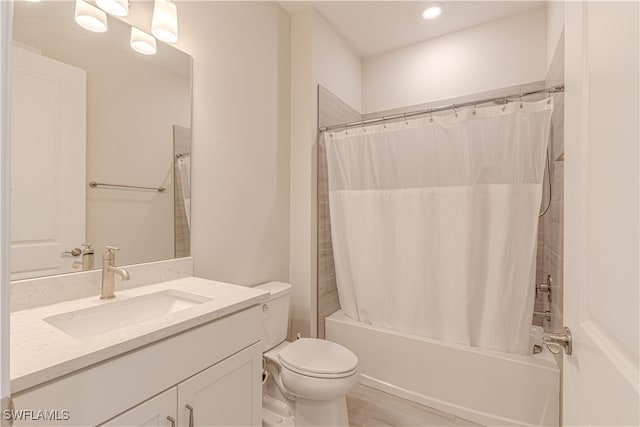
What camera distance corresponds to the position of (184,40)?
4.86 ft

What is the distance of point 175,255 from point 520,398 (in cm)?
199

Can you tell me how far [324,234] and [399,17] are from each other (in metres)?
1.78

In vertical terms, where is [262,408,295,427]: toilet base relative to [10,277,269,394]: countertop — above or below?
below

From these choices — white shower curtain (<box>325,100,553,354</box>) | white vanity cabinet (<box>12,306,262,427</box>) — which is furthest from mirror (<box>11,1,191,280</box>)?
white shower curtain (<box>325,100,553,354</box>)

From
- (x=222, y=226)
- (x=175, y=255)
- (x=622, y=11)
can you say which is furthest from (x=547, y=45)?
(x=175, y=255)

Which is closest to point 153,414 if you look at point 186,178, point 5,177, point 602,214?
point 5,177

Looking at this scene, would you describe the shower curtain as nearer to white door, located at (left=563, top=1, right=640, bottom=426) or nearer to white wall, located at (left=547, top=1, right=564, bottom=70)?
white door, located at (left=563, top=1, right=640, bottom=426)

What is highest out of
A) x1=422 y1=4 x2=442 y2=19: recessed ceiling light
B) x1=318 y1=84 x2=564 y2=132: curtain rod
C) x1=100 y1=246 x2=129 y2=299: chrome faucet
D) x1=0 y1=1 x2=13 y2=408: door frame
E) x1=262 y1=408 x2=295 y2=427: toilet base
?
x1=422 y1=4 x2=442 y2=19: recessed ceiling light

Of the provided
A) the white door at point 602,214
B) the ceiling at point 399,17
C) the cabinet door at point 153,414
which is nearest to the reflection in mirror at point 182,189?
the cabinet door at point 153,414

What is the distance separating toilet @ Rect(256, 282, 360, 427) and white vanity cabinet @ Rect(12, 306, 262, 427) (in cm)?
31

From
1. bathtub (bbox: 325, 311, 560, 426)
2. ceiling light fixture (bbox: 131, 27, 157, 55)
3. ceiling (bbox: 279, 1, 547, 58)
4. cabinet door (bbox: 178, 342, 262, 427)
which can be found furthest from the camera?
ceiling (bbox: 279, 1, 547, 58)

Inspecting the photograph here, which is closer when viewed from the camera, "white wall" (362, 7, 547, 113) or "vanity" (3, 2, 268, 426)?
"vanity" (3, 2, 268, 426)

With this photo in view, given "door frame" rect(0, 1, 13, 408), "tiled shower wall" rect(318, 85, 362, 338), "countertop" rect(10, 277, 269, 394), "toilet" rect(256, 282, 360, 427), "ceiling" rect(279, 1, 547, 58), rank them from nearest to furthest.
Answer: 1. "door frame" rect(0, 1, 13, 408)
2. "countertop" rect(10, 277, 269, 394)
3. "toilet" rect(256, 282, 360, 427)
4. "ceiling" rect(279, 1, 547, 58)
5. "tiled shower wall" rect(318, 85, 362, 338)

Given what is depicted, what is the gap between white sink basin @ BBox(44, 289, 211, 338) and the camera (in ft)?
3.14
